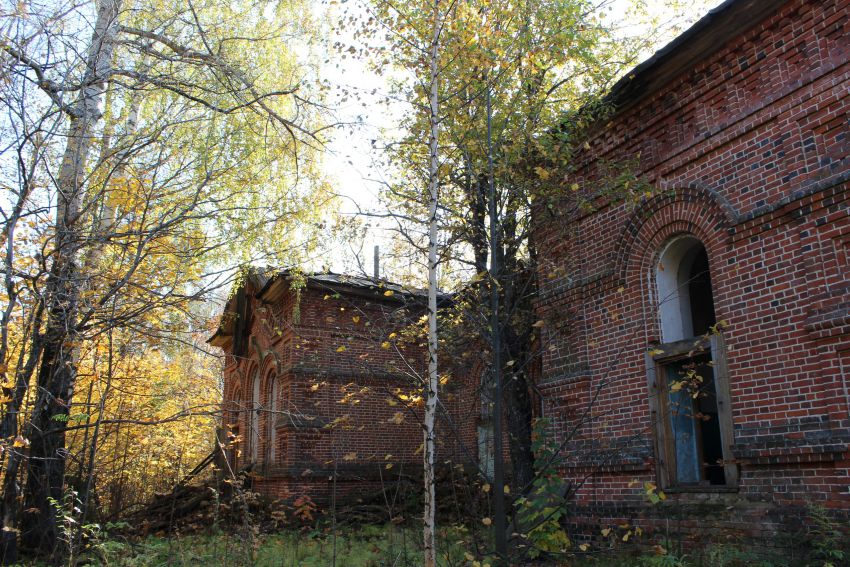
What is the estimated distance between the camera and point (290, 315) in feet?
53.2

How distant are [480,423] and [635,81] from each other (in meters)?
9.97

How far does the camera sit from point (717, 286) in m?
7.86

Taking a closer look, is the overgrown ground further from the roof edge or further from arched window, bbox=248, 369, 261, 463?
the roof edge

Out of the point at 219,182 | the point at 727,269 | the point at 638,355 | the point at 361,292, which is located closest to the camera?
the point at 727,269

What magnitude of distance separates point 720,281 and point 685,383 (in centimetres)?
135

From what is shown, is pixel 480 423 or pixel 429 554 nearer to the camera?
pixel 429 554

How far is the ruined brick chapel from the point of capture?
6.73 meters

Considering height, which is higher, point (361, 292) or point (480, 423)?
point (361, 292)

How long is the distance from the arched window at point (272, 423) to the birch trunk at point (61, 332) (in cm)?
711

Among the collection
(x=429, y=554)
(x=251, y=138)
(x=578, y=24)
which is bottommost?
(x=429, y=554)

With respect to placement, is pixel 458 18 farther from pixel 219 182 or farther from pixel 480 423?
pixel 480 423

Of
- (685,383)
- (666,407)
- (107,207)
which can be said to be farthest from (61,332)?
(685,383)

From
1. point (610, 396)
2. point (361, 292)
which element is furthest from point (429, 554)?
point (361, 292)

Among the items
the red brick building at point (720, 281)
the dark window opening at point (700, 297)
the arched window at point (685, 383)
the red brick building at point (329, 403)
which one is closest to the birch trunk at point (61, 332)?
the red brick building at point (720, 281)
